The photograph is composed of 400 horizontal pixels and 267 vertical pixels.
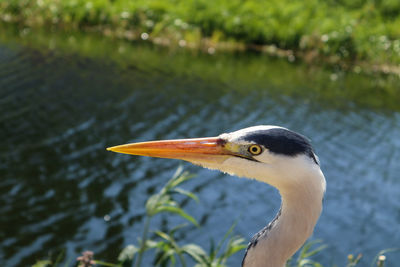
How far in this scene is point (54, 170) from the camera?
938cm

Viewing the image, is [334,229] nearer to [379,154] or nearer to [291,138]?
[379,154]

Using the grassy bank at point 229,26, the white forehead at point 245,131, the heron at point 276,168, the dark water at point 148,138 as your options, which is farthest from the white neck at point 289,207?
the grassy bank at point 229,26

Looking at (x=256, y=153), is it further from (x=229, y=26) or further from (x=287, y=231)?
(x=229, y=26)

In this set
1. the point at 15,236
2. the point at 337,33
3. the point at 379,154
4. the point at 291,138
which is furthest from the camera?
the point at 337,33

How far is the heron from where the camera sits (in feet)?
9.28

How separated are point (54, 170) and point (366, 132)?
8.19 metres

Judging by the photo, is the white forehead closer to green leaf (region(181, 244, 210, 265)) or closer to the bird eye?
the bird eye

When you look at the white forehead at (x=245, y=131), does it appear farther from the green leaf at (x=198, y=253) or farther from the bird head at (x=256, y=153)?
the green leaf at (x=198, y=253)

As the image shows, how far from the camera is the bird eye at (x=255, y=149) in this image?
2.94 m

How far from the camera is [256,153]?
2957 millimetres

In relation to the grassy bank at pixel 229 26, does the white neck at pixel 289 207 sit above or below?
above

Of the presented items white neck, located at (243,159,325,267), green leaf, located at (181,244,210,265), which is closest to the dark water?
green leaf, located at (181,244,210,265)

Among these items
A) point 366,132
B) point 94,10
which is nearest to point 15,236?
point 366,132

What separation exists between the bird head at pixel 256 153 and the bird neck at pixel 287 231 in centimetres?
9
